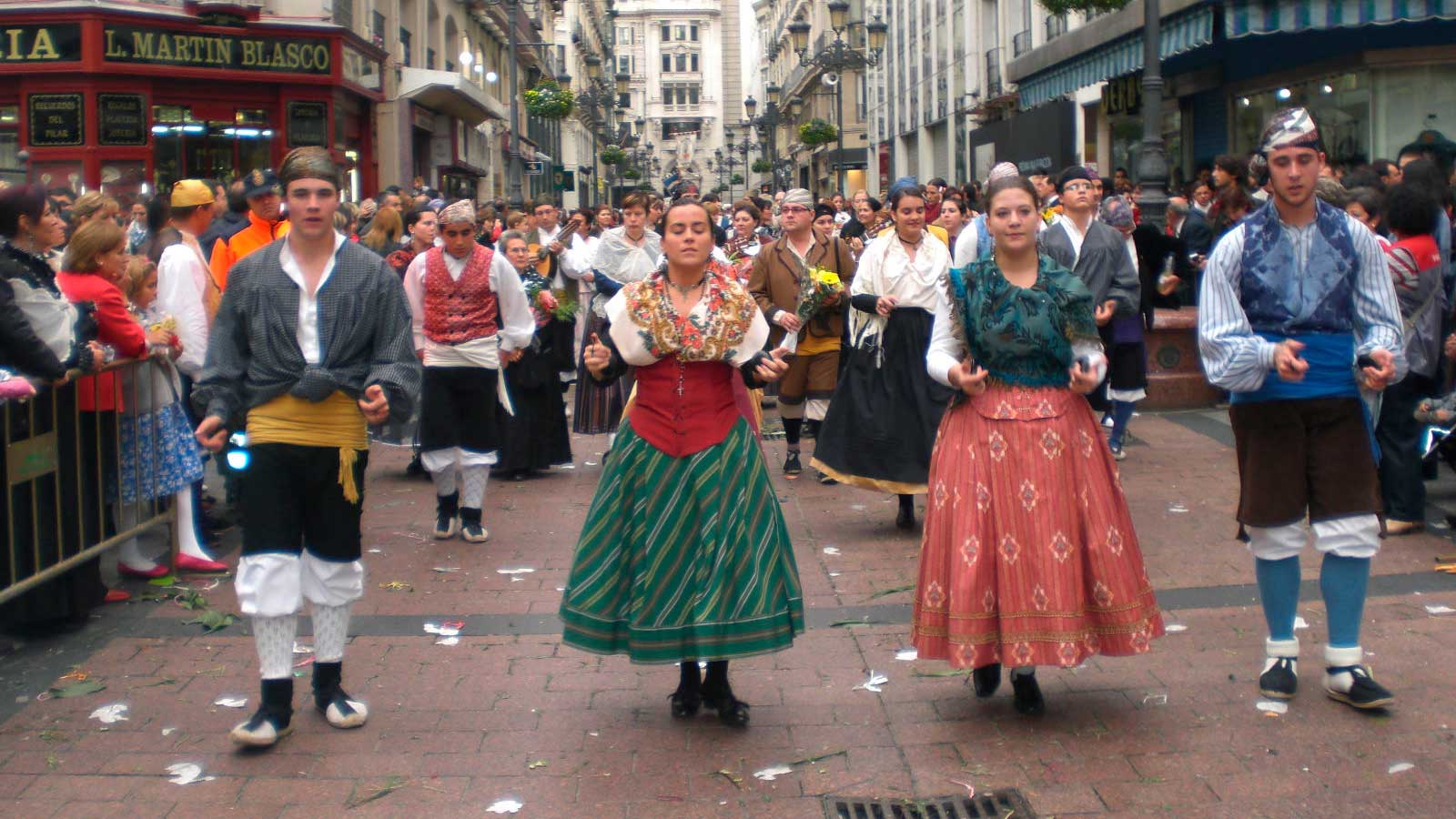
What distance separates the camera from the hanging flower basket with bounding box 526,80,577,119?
35.2m

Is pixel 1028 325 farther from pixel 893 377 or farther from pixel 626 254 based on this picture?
pixel 626 254

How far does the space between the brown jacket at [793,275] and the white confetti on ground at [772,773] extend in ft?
19.0

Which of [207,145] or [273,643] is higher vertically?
[207,145]

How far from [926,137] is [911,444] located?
37973 mm

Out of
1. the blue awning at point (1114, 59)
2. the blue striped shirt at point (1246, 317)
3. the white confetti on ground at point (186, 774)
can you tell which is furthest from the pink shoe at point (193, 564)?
the blue awning at point (1114, 59)

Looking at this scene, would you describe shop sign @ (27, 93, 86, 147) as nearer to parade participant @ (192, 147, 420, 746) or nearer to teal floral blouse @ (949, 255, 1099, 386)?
parade participant @ (192, 147, 420, 746)

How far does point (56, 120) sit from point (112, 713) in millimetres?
17454

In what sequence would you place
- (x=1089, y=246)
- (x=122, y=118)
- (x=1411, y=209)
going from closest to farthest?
(x=1411, y=209)
(x=1089, y=246)
(x=122, y=118)

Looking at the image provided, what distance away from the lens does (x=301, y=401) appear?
5.34 m

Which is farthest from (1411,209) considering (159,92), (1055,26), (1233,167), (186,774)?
(1055,26)

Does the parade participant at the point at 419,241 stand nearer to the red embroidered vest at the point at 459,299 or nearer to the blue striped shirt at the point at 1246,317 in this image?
the red embroidered vest at the point at 459,299

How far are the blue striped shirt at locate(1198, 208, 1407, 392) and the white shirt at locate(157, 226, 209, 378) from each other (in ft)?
17.5

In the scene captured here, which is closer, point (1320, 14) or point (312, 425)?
point (312, 425)

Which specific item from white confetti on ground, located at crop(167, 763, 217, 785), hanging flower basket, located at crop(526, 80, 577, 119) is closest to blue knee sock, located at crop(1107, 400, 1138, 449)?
white confetti on ground, located at crop(167, 763, 217, 785)
